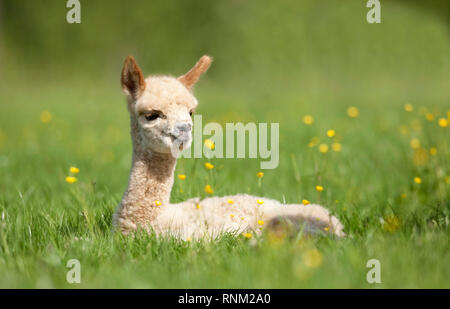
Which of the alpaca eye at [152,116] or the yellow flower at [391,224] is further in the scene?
the yellow flower at [391,224]

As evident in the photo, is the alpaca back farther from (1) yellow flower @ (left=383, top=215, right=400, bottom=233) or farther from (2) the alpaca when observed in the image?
(1) yellow flower @ (left=383, top=215, right=400, bottom=233)

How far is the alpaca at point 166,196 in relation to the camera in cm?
350

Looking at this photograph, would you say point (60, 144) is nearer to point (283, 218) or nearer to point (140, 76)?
point (140, 76)

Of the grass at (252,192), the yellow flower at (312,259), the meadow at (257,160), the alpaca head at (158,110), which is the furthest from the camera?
the alpaca head at (158,110)

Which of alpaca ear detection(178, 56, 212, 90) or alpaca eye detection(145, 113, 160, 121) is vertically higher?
alpaca ear detection(178, 56, 212, 90)

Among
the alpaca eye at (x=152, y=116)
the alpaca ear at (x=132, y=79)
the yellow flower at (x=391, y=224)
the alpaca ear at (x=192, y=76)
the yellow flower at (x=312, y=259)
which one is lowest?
the yellow flower at (x=312, y=259)

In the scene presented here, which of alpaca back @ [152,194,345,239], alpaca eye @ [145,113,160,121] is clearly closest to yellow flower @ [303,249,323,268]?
alpaca back @ [152,194,345,239]

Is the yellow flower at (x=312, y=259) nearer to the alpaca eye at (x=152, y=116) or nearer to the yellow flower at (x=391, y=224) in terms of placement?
the yellow flower at (x=391, y=224)

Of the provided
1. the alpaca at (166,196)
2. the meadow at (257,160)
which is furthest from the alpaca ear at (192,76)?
the meadow at (257,160)

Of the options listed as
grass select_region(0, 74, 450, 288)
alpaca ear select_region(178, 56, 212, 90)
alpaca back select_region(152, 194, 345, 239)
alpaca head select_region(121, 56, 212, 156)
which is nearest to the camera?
grass select_region(0, 74, 450, 288)

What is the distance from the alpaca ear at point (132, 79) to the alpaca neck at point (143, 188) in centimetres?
21

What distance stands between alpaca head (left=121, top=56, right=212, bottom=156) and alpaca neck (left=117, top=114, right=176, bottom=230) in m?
0.07

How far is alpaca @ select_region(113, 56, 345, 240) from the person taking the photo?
350cm
